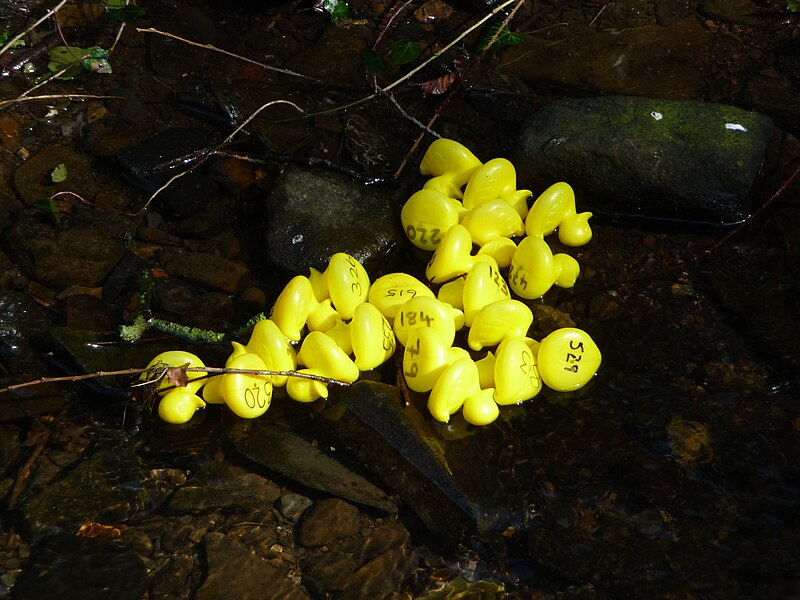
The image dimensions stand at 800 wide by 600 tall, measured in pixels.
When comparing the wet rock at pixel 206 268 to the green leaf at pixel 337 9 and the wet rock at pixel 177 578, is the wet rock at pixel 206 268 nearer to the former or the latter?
the wet rock at pixel 177 578

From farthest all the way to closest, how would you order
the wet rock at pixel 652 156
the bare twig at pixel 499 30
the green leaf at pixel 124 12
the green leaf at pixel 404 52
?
the green leaf at pixel 124 12
the green leaf at pixel 404 52
the bare twig at pixel 499 30
the wet rock at pixel 652 156

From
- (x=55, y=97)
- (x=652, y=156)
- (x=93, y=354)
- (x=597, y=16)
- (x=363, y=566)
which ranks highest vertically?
(x=55, y=97)

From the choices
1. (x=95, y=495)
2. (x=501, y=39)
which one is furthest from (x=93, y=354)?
(x=501, y=39)

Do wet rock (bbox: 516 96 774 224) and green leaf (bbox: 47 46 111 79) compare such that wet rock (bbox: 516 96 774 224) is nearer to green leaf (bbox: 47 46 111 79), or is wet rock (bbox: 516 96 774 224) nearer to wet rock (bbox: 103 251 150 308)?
wet rock (bbox: 103 251 150 308)

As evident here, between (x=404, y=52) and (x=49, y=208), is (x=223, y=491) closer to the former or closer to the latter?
(x=49, y=208)

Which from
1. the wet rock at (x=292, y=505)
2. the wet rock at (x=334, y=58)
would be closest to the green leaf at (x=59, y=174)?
the wet rock at (x=334, y=58)

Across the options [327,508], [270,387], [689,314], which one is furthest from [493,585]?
[689,314]
